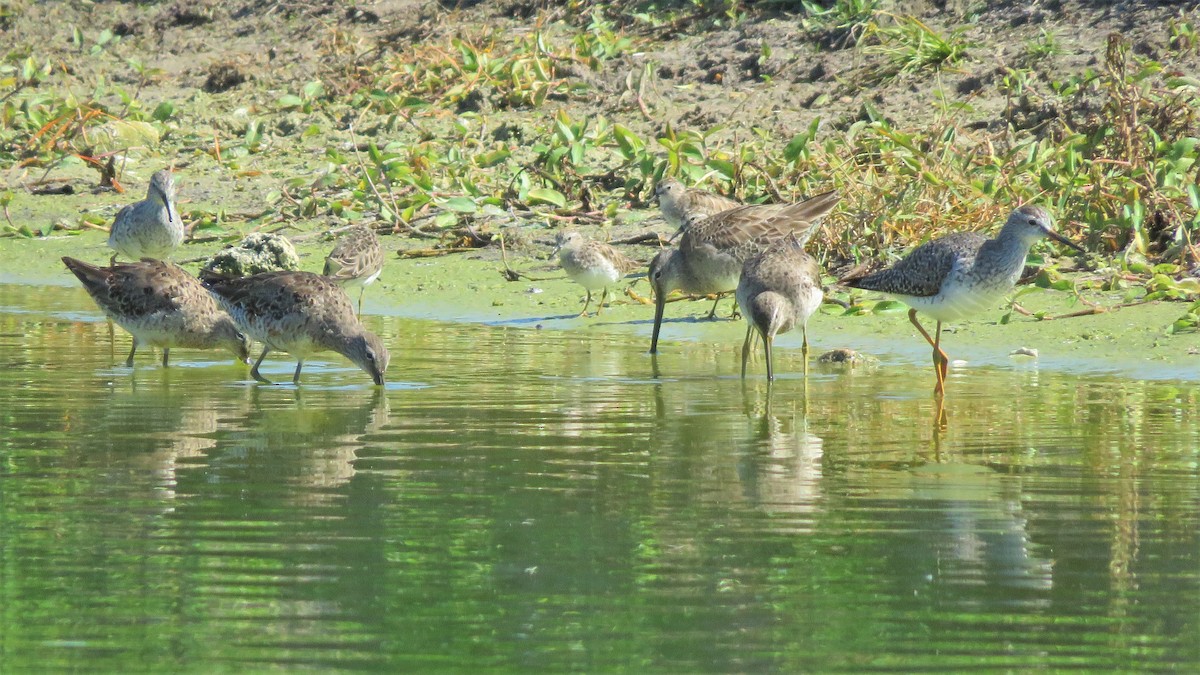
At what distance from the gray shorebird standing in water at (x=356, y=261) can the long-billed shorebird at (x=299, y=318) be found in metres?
1.43

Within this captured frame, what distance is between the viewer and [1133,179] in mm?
12750

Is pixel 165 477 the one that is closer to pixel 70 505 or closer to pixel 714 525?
pixel 70 505

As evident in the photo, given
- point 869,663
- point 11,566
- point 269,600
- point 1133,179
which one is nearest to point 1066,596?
point 869,663

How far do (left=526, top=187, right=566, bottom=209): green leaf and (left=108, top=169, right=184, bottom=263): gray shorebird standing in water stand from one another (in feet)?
9.73

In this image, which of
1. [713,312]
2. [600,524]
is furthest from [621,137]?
[600,524]

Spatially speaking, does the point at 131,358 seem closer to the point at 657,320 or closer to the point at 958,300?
the point at 657,320

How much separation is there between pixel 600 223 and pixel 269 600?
10.0m

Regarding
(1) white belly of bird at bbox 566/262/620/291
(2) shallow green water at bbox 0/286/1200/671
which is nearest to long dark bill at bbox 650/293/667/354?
(1) white belly of bird at bbox 566/262/620/291

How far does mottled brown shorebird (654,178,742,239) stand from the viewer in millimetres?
13938

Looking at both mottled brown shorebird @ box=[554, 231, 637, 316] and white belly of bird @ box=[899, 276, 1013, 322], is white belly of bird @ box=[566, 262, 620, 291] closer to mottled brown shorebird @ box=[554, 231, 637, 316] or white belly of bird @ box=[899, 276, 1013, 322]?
mottled brown shorebird @ box=[554, 231, 637, 316]

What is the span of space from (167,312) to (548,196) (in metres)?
4.64

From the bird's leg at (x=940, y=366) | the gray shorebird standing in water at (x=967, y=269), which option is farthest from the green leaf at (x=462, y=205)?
the bird's leg at (x=940, y=366)

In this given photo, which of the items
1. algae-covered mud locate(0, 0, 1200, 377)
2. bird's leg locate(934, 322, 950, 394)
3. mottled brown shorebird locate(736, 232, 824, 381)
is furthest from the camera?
algae-covered mud locate(0, 0, 1200, 377)

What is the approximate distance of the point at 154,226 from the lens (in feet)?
47.2
